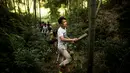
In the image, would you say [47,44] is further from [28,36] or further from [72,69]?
[72,69]

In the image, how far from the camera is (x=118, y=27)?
996 cm

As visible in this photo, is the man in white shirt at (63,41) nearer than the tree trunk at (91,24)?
No

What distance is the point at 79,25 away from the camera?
1170cm

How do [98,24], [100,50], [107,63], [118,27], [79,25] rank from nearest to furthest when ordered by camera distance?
[107,63] < [100,50] < [118,27] < [98,24] < [79,25]

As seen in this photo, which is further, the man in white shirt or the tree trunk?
the man in white shirt

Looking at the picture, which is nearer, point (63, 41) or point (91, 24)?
point (91, 24)

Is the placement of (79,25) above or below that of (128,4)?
below

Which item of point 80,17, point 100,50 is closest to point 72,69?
point 100,50

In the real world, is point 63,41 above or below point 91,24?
below

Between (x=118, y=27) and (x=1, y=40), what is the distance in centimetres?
600

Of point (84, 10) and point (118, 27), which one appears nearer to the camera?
point (118, 27)

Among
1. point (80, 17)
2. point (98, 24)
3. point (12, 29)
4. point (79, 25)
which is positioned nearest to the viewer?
point (12, 29)

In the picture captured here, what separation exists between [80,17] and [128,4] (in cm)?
371

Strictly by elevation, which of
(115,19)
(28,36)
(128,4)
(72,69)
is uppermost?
(128,4)
